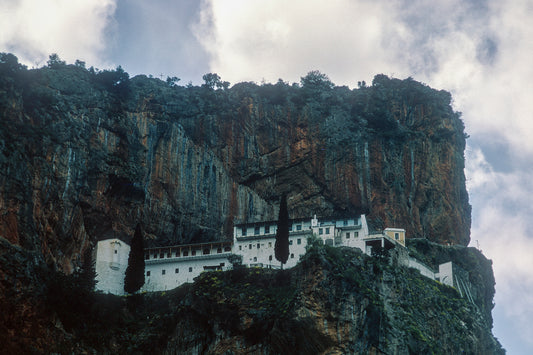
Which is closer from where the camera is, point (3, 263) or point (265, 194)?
point (3, 263)

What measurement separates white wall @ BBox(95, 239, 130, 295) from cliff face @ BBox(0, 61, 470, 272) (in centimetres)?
270

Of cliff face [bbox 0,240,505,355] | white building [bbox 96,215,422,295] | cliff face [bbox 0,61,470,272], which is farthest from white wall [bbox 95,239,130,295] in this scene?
cliff face [bbox 0,61,470,272]

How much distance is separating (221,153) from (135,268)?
2518 centimetres

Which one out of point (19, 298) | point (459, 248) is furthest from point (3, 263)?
point (459, 248)

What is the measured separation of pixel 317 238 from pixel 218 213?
20.7 metres

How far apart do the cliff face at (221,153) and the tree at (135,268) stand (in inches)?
197

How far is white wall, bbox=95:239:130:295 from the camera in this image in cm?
8094

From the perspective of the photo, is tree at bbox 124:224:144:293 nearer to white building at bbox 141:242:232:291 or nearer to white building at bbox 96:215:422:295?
white building at bbox 96:215:422:295

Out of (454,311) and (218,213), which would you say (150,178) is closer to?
(218,213)

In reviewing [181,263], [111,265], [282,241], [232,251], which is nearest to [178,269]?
[181,263]

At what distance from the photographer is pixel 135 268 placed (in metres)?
81.4

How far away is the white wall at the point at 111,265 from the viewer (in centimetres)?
8094

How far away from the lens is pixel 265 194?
Result: 10150cm

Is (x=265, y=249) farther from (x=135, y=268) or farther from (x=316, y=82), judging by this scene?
(x=316, y=82)
